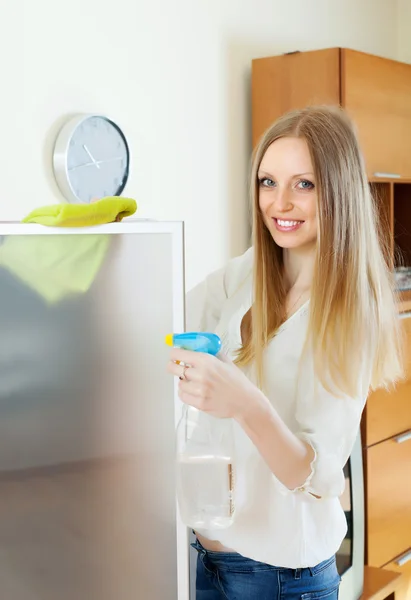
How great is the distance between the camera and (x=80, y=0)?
2.04 meters

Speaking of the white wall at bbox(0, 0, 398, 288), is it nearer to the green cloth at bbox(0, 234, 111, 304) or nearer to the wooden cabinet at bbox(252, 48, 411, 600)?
the wooden cabinet at bbox(252, 48, 411, 600)

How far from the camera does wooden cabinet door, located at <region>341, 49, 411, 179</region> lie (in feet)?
8.37

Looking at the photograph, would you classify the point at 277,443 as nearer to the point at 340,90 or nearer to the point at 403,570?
the point at 340,90

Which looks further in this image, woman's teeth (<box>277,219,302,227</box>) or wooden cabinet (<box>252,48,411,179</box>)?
wooden cabinet (<box>252,48,411,179</box>)

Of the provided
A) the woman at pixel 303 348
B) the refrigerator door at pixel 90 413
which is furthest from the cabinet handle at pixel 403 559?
the refrigerator door at pixel 90 413

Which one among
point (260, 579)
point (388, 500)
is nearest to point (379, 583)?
point (388, 500)

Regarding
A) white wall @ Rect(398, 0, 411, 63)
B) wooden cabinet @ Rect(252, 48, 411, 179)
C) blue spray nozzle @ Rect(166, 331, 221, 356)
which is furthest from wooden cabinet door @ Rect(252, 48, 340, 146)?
blue spray nozzle @ Rect(166, 331, 221, 356)

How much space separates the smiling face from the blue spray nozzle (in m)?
0.37

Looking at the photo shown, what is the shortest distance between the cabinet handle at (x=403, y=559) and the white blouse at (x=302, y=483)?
1.42m

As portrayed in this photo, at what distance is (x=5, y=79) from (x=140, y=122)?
1.52 ft

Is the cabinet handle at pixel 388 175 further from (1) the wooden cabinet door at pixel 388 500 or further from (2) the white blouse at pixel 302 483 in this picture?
(2) the white blouse at pixel 302 483

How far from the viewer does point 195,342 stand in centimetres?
108

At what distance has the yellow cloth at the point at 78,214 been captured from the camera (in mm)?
1063

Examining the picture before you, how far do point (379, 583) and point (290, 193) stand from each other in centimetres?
152
